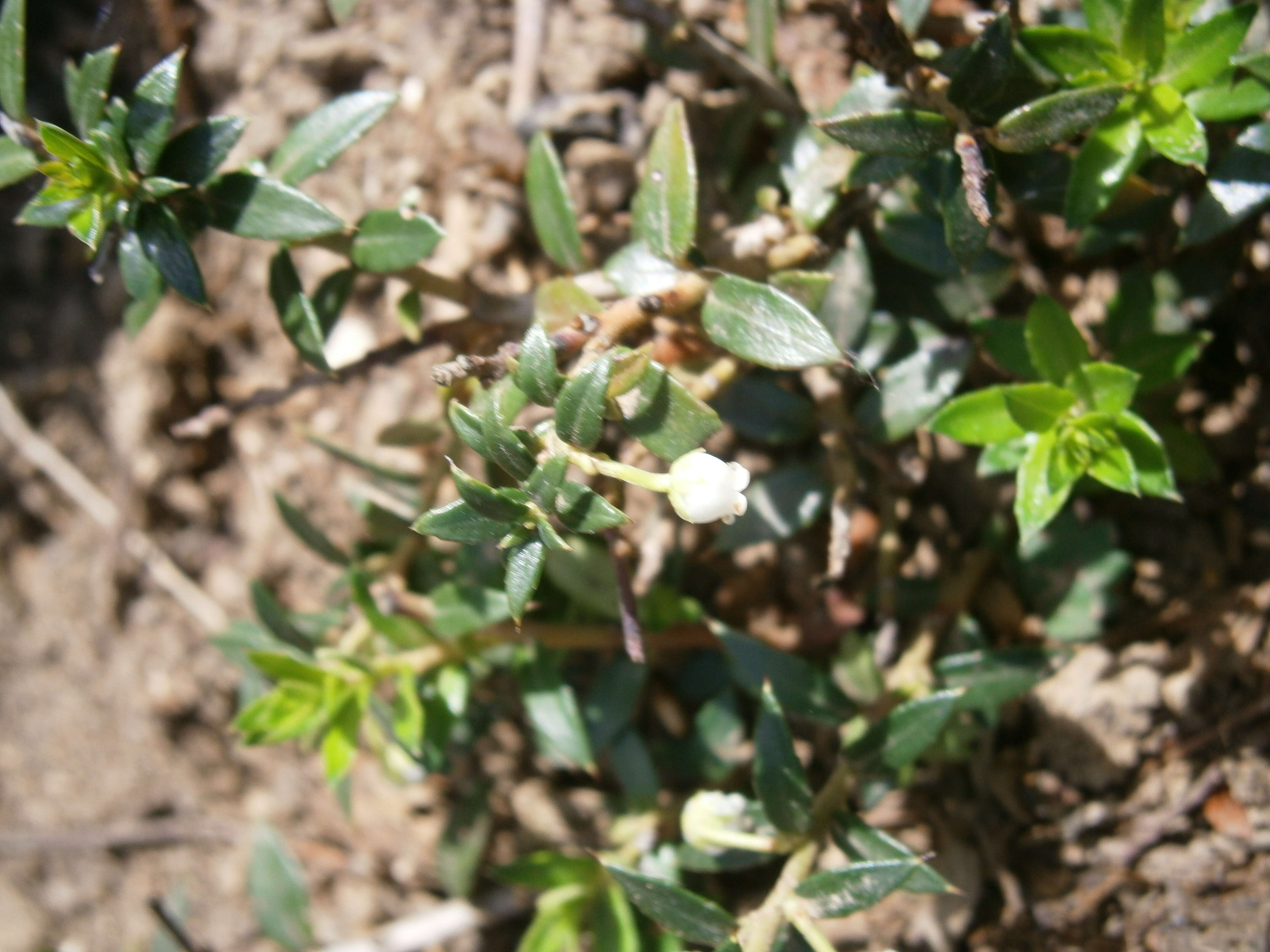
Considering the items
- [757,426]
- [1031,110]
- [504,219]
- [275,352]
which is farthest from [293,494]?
[1031,110]

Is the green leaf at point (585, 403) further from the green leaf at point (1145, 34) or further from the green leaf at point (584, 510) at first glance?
the green leaf at point (1145, 34)

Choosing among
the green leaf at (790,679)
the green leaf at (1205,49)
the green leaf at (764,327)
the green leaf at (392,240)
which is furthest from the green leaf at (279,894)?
the green leaf at (1205,49)

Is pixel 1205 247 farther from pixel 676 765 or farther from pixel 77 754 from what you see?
pixel 77 754

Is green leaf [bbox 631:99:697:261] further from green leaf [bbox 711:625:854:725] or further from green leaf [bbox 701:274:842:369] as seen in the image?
green leaf [bbox 711:625:854:725]

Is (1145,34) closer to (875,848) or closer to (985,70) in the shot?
(985,70)

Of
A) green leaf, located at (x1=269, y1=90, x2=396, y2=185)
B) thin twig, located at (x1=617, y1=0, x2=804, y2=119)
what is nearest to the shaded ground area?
thin twig, located at (x1=617, y1=0, x2=804, y2=119)
